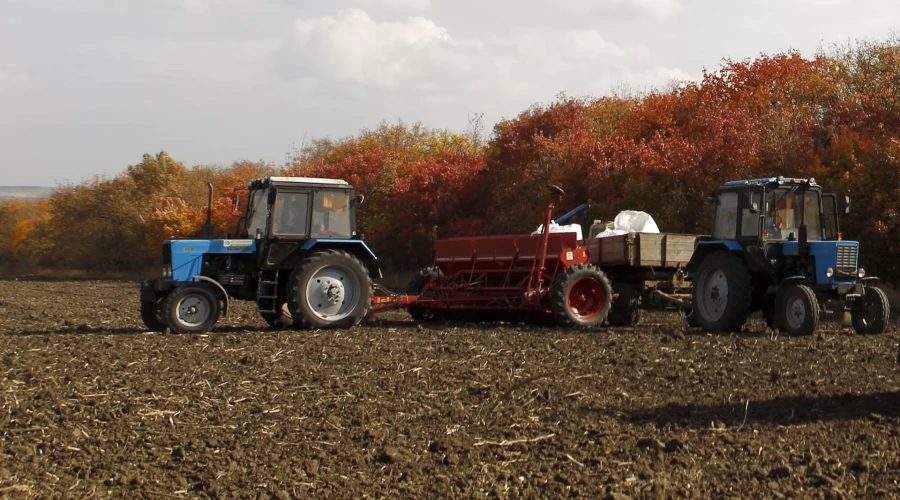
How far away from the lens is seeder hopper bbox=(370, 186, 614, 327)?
1422 centimetres

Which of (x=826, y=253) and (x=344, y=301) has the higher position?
(x=826, y=253)

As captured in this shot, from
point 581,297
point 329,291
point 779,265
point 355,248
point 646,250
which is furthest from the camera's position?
point 646,250

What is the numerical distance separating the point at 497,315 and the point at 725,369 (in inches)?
228

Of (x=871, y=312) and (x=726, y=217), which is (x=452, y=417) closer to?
(x=871, y=312)

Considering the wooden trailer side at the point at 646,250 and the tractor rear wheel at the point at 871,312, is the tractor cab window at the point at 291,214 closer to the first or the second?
the wooden trailer side at the point at 646,250

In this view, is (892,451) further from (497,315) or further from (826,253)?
(497,315)

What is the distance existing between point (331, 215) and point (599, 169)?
13.8 metres

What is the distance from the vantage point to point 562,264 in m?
14.4

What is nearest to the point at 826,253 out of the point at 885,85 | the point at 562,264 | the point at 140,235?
the point at 562,264

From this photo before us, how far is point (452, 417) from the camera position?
299 inches

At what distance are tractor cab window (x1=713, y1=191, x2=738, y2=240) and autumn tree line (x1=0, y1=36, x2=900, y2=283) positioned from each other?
18.9 feet

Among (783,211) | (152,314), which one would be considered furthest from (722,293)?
(152,314)

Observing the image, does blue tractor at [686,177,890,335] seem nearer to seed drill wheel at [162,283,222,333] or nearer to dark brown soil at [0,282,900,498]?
dark brown soil at [0,282,900,498]

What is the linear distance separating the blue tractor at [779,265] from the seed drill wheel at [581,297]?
48.2 inches
